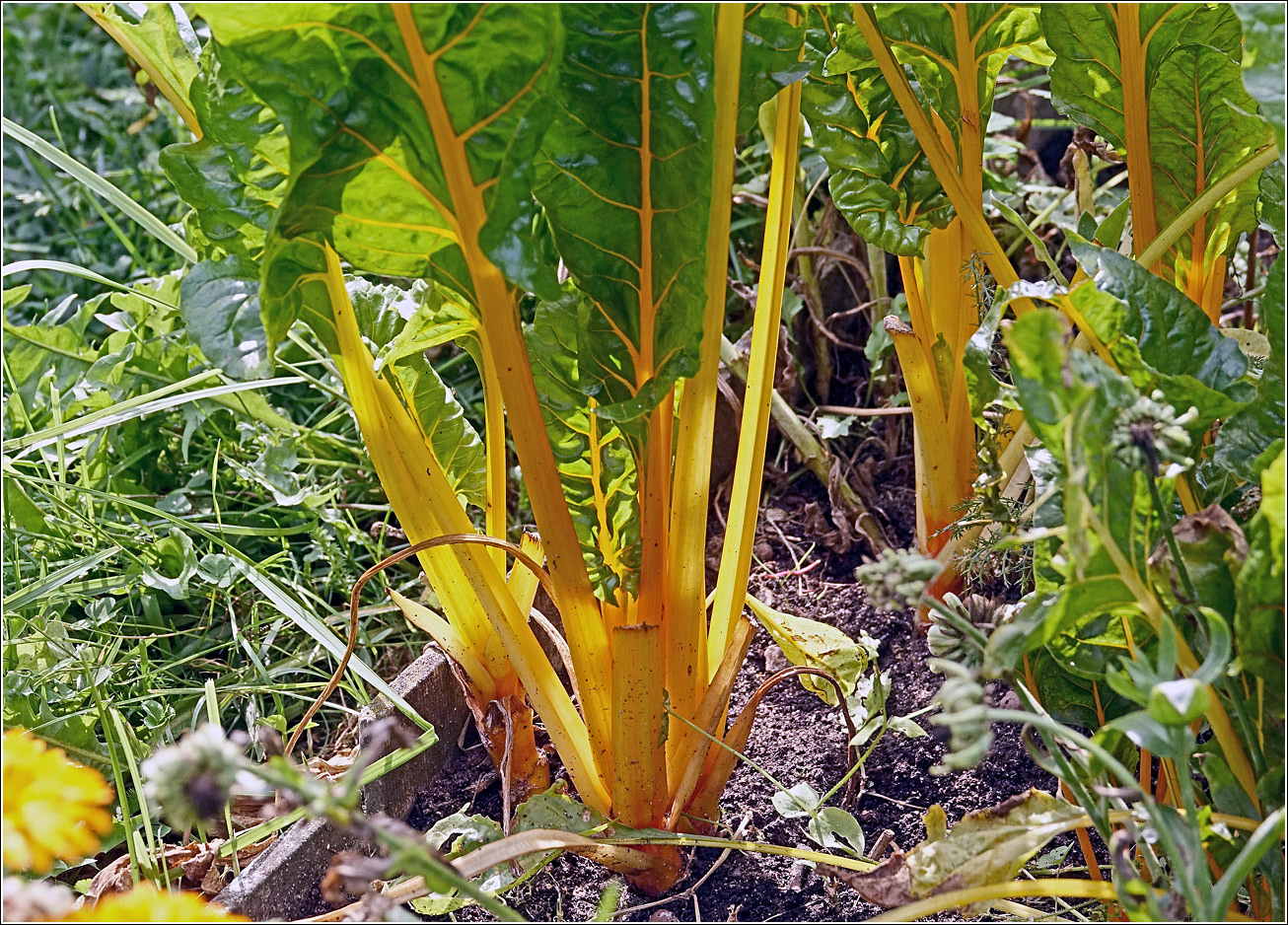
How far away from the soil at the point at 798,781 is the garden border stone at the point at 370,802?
3 centimetres

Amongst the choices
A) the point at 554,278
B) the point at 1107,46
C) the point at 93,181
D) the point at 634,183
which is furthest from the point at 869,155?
the point at 93,181

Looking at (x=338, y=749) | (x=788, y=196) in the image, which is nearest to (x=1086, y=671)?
(x=788, y=196)

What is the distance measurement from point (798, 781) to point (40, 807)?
0.77m

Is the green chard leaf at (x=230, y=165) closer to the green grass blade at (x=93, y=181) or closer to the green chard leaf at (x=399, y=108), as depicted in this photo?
the green chard leaf at (x=399, y=108)

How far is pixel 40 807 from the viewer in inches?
24.3

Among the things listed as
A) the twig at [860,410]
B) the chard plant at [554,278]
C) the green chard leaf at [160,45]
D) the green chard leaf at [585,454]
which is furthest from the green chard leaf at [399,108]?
the twig at [860,410]

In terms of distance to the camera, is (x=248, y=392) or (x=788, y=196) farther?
(x=248, y=392)

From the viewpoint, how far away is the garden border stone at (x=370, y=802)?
3.16ft

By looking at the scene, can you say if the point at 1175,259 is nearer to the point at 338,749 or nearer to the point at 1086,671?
the point at 1086,671

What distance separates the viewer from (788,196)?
40.4 inches

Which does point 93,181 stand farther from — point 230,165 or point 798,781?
point 798,781

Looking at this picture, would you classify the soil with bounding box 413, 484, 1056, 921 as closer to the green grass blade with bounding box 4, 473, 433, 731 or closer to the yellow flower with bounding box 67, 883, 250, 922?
the green grass blade with bounding box 4, 473, 433, 731

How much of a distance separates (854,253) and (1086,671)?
3.63 ft

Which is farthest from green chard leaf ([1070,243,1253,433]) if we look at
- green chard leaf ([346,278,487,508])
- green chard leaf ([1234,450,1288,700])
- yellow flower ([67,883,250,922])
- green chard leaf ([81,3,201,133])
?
green chard leaf ([81,3,201,133])
